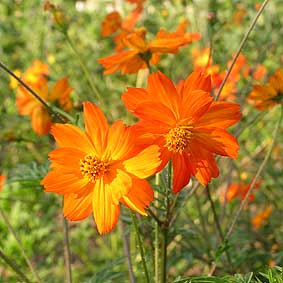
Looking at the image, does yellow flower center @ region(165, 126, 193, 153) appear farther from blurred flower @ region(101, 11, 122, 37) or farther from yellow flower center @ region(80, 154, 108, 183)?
blurred flower @ region(101, 11, 122, 37)

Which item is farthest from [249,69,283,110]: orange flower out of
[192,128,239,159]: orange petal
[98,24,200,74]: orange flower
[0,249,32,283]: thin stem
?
[0,249,32,283]: thin stem

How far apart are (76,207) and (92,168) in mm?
61

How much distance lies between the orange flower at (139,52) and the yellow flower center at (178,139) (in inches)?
12.1

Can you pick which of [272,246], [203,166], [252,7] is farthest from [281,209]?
[203,166]

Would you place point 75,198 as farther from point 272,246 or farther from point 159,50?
point 272,246

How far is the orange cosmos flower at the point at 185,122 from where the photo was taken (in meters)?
0.83

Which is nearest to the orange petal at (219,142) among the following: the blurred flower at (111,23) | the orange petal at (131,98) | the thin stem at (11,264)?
the orange petal at (131,98)

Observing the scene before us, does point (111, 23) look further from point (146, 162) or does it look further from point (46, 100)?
point (146, 162)

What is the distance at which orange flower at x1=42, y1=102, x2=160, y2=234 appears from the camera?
81cm

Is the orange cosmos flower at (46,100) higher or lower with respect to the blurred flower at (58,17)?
lower

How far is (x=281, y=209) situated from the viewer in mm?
1923

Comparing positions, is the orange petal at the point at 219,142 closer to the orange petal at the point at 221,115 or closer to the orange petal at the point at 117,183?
the orange petal at the point at 221,115

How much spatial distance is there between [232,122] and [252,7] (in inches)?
62.9

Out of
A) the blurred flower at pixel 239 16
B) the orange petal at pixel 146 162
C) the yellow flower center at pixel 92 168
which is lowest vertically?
the orange petal at pixel 146 162
